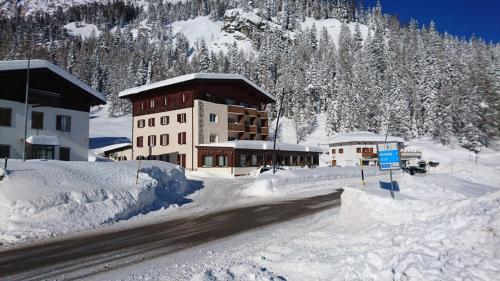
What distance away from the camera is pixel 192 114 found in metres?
51.4

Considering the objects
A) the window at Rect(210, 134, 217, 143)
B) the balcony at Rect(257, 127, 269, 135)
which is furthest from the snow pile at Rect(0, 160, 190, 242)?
the balcony at Rect(257, 127, 269, 135)

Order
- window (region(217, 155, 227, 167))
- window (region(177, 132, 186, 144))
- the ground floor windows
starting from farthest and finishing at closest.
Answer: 1. window (region(177, 132, 186, 144))
2. window (region(217, 155, 227, 167))
3. the ground floor windows

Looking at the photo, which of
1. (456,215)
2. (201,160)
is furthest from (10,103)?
(456,215)

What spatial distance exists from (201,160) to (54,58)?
4324 inches

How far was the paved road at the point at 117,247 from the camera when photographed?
9.37 meters

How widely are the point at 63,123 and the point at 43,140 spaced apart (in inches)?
134

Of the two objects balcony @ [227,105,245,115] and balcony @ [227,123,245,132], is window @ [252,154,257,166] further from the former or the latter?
balcony @ [227,105,245,115]

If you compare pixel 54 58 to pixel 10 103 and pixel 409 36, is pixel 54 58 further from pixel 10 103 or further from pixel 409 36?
pixel 409 36

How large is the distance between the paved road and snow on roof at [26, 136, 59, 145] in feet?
66.9

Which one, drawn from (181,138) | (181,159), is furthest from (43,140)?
(181,138)

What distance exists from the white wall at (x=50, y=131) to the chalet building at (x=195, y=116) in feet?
53.3

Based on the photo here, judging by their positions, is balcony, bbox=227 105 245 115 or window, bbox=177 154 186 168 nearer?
window, bbox=177 154 186 168

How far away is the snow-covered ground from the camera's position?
7609 mm

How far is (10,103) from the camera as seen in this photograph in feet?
101
